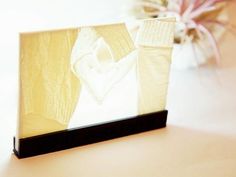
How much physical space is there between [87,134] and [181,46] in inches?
15.5

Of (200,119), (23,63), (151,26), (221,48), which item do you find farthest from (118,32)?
(221,48)

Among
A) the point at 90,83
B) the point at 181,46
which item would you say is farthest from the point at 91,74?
the point at 181,46

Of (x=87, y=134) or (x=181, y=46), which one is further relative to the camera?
(x=181, y=46)

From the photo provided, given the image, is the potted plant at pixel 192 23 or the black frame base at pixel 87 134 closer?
the black frame base at pixel 87 134

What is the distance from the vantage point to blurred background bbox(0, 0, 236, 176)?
3.44 ft

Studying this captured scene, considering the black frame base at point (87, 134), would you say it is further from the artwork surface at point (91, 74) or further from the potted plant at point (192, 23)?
the potted plant at point (192, 23)

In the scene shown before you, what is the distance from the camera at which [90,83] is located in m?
0.87

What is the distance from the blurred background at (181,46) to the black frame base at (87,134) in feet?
0.22

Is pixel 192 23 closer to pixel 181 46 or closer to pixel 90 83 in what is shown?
pixel 181 46

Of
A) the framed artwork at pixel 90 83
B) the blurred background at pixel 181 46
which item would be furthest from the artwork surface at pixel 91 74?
the blurred background at pixel 181 46

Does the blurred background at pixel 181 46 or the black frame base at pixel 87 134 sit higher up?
the blurred background at pixel 181 46

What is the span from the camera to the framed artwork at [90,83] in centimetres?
81

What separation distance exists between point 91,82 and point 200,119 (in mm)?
282

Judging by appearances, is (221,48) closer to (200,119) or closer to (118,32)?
(200,119)
